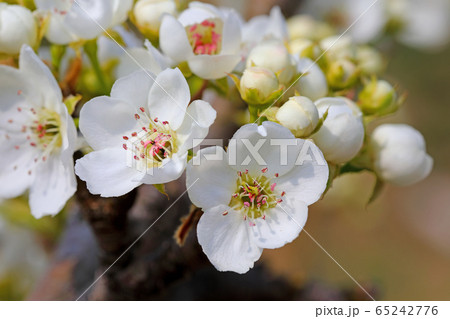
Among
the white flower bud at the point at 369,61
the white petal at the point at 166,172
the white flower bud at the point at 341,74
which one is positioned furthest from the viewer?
the white flower bud at the point at 369,61

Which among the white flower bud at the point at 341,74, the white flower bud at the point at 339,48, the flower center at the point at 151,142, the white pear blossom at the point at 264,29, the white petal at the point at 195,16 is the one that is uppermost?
the white petal at the point at 195,16

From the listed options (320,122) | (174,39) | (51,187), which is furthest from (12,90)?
(320,122)

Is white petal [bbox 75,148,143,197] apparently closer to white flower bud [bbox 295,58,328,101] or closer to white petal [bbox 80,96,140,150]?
white petal [bbox 80,96,140,150]

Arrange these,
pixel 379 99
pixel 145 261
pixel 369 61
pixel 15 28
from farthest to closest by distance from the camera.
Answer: pixel 369 61
pixel 145 261
pixel 379 99
pixel 15 28

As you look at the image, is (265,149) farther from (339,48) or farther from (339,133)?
(339,48)

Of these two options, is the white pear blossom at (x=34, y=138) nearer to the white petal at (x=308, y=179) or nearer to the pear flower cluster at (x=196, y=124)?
the pear flower cluster at (x=196, y=124)

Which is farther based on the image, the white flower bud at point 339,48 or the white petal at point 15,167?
the white flower bud at point 339,48

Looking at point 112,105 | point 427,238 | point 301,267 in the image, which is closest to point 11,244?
point 112,105

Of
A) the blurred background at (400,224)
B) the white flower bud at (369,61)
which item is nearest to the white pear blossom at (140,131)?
the white flower bud at (369,61)
